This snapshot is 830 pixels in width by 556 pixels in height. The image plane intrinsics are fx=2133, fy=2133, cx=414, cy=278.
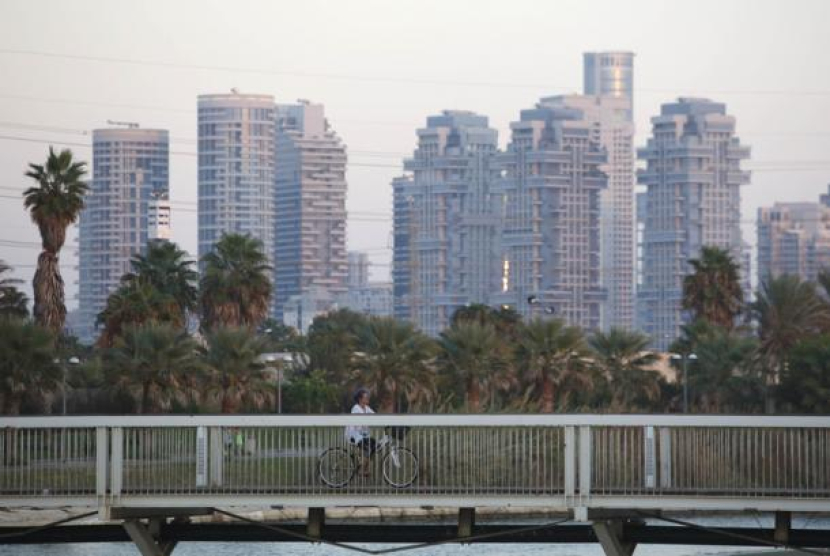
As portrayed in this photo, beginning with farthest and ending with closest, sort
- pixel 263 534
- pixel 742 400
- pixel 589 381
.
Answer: pixel 742 400 < pixel 589 381 < pixel 263 534

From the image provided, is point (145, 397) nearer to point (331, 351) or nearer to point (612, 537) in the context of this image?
point (331, 351)

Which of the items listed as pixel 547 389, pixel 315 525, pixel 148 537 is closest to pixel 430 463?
pixel 315 525

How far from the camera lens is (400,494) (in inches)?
1009

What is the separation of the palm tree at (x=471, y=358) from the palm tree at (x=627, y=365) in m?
8.53

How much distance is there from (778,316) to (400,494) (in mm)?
79684

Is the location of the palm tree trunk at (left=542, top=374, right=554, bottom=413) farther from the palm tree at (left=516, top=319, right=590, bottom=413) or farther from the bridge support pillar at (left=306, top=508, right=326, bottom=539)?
the bridge support pillar at (left=306, top=508, right=326, bottom=539)

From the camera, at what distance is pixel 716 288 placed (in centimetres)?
10700

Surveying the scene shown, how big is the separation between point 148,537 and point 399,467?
11.6ft

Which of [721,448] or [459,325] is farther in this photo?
[459,325]

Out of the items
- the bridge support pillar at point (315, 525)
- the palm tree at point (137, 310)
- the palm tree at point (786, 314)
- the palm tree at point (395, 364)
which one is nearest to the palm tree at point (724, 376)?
the palm tree at point (786, 314)

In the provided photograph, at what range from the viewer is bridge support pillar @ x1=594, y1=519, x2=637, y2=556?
26172mm

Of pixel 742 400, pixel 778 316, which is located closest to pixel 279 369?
pixel 742 400

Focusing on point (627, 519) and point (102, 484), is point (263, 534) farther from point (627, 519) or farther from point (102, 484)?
point (627, 519)

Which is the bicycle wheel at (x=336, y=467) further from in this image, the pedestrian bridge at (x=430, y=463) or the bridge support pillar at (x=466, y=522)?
the bridge support pillar at (x=466, y=522)
